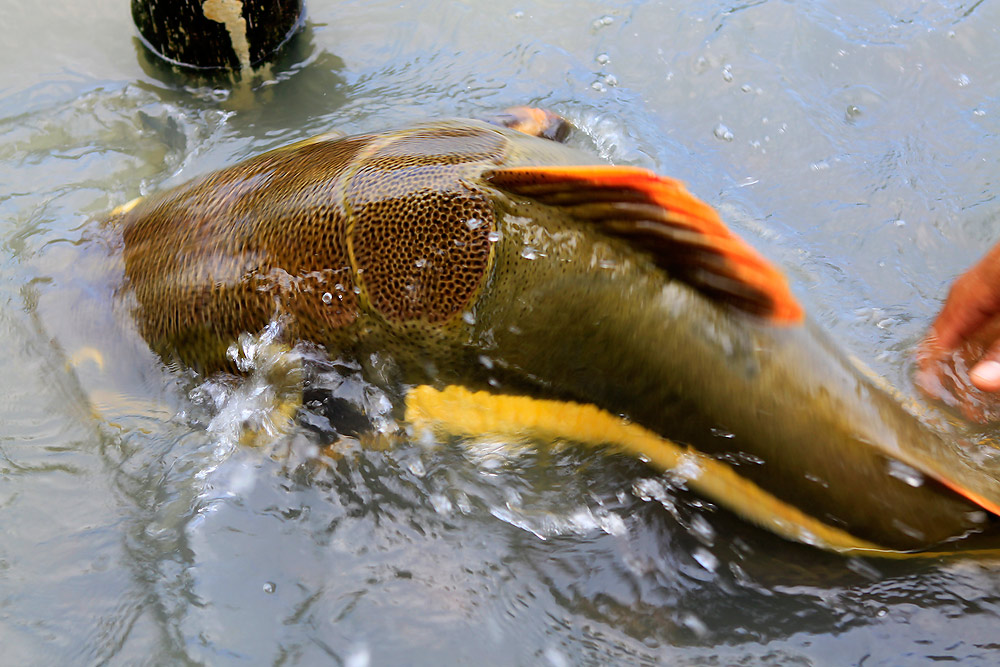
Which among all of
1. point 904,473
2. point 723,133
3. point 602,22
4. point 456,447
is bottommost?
point 456,447

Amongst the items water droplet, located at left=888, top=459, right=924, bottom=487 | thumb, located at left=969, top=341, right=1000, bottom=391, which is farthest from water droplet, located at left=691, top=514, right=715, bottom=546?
thumb, located at left=969, top=341, right=1000, bottom=391

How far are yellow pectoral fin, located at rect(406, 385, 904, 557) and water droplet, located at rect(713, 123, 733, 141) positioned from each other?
79.9 inches

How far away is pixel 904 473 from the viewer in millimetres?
1670

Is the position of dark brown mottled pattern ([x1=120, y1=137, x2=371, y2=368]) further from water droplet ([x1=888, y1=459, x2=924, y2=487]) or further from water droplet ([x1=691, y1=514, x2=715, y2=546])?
water droplet ([x1=888, y1=459, x2=924, y2=487])

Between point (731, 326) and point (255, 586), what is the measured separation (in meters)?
1.56

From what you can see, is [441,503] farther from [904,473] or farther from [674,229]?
[904,473]

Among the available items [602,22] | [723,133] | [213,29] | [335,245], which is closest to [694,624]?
[335,245]

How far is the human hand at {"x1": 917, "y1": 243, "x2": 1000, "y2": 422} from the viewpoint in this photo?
7.09 ft

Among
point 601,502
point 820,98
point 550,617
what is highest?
point 820,98

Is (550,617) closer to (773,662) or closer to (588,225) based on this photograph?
(773,662)

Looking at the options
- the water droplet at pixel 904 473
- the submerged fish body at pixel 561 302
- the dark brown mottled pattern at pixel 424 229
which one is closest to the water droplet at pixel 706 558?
the submerged fish body at pixel 561 302

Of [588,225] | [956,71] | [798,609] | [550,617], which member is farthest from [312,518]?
[956,71]

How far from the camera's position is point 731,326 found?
1687mm

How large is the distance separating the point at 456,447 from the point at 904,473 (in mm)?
1288
